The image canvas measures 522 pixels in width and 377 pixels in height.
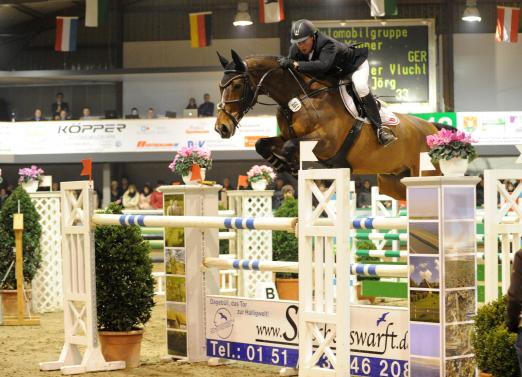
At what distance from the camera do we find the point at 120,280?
18.6ft

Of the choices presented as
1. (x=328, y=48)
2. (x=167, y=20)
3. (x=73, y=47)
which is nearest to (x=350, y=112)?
(x=328, y=48)

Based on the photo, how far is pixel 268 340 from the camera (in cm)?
527

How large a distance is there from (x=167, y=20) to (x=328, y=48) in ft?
55.4

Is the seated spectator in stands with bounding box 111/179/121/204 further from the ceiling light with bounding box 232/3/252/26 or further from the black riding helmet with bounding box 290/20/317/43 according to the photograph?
the black riding helmet with bounding box 290/20/317/43

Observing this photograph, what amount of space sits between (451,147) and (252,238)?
4.87 m

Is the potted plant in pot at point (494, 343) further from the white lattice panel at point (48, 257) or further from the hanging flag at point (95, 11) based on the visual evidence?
the hanging flag at point (95, 11)

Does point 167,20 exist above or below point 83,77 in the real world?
above

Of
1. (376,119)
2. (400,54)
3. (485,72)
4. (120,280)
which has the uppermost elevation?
(400,54)

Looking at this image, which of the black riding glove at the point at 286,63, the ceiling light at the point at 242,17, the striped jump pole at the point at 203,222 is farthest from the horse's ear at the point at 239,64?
the ceiling light at the point at 242,17

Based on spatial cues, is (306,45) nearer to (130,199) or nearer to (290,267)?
(290,267)

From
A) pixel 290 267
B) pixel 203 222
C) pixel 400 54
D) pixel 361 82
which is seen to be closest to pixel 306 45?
pixel 361 82

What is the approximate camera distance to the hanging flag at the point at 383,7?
15.3m

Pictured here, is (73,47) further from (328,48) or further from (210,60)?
(328,48)

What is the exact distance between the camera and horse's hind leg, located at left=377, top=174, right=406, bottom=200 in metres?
6.82
